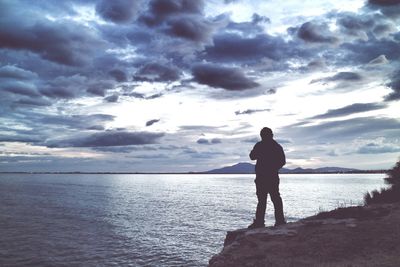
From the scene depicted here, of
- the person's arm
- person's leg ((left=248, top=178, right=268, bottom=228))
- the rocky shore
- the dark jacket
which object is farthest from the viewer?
the person's arm

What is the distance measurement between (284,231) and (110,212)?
3833 cm

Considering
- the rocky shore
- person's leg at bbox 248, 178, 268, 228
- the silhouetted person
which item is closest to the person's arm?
the silhouetted person

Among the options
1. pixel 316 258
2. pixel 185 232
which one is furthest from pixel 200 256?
pixel 316 258

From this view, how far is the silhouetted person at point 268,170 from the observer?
468 inches

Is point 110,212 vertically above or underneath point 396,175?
→ underneath

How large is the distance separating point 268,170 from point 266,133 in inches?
53.2

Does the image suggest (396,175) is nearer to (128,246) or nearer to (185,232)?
(185,232)

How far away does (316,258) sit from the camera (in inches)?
307

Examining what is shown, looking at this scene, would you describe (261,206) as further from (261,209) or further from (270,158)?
(270,158)

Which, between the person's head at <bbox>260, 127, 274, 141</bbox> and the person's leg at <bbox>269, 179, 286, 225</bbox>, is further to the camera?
the person's head at <bbox>260, 127, 274, 141</bbox>

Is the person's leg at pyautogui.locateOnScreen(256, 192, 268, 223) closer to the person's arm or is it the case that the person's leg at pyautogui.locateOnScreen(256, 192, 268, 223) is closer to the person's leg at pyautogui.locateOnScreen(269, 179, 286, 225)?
the person's leg at pyautogui.locateOnScreen(269, 179, 286, 225)

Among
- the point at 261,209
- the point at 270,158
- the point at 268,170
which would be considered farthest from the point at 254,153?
the point at 261,209

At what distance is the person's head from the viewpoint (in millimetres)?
12086

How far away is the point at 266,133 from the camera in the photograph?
12.1m
